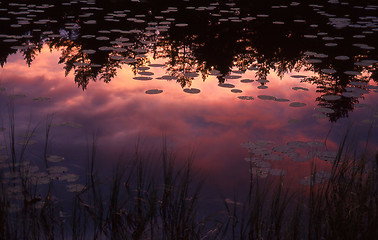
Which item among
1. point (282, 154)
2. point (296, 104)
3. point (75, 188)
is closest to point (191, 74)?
point (296, 104)

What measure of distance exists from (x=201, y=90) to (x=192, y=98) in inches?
16.5

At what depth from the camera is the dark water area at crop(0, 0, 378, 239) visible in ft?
13.2

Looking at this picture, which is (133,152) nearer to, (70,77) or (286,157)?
(286,157)

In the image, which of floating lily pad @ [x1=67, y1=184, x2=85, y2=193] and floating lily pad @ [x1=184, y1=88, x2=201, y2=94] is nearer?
floating lily pad @ [x1=67, y1=184, x2=85, y2=193]

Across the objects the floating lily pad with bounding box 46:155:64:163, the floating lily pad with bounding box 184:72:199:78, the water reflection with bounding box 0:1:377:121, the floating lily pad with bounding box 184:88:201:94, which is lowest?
the floating lily pad with bounding box 46:155:64:163

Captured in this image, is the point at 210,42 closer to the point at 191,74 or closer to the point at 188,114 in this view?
the point at 191,74

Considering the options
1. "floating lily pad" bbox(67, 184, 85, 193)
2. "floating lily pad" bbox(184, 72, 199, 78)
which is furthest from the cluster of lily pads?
"floating lily pad" bbox(184, 72, 199, 78)

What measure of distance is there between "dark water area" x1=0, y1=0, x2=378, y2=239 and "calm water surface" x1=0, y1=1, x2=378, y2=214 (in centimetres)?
3

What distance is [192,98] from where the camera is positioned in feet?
20.7

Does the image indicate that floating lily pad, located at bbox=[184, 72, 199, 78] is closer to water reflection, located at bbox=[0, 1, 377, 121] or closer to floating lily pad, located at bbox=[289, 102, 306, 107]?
water reflection, located at bbox=[0, 1, 377, 121]

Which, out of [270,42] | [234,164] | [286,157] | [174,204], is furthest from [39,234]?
[270,42]

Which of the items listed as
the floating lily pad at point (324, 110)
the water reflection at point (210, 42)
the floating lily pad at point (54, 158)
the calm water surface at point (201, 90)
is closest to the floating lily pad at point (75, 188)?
the calm water surface at point (201, 90)

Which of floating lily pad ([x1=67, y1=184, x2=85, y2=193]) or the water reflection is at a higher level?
the water reflection

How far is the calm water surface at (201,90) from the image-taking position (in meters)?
4.40
